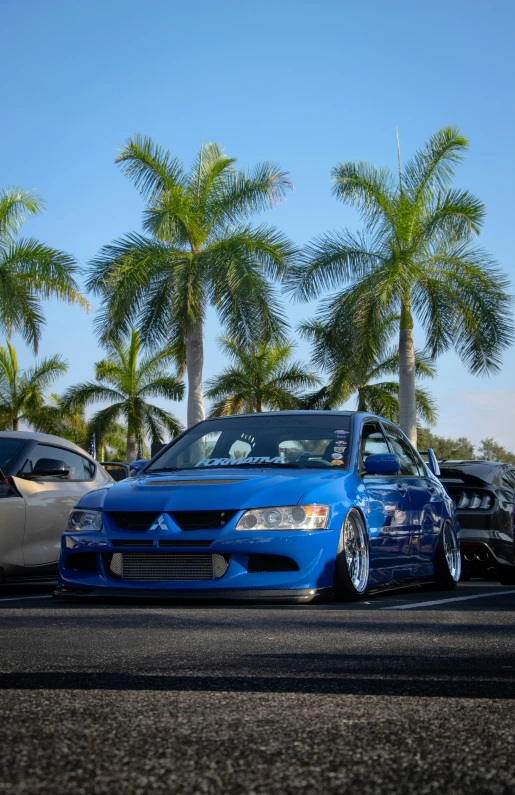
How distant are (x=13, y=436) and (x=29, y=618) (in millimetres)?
3970

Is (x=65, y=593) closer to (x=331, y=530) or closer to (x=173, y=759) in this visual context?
(x=331, y=530)

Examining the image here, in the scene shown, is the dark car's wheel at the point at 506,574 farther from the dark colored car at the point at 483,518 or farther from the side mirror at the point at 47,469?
the side mirror at the point at 47,469

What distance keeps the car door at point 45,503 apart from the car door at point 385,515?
9.26 feet

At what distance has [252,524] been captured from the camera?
269 inches

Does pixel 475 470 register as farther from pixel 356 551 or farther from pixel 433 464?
pixel 356 551

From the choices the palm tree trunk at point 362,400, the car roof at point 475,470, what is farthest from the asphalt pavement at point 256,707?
the palm tree trunk at point 362,400

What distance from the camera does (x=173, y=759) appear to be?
7.77ft

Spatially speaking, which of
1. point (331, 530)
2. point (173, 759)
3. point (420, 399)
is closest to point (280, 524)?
point (331, 530)

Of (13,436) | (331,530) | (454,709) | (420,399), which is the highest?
(420,399)

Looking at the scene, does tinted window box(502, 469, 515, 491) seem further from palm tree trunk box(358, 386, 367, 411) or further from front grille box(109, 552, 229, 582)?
palm tree trunk box(358, 386, 367, 411)

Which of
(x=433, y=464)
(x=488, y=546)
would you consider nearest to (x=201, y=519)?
(x=433, y=464)

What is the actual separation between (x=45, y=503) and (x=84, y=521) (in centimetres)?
223

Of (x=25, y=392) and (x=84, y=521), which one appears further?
(x=25, y=392)

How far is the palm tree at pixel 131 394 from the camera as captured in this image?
4809 centimetres
